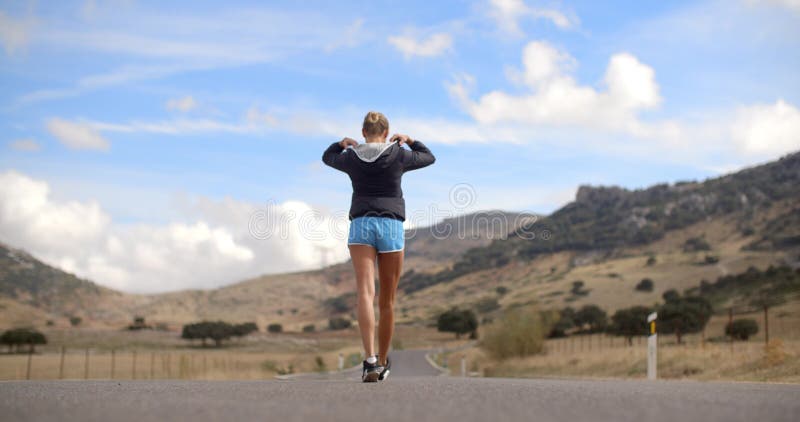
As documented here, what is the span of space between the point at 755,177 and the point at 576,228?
29.7 meters

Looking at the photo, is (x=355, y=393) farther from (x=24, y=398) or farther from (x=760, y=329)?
(x=760, y=329)

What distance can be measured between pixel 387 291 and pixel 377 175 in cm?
98

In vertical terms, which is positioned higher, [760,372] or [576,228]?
[576,228]

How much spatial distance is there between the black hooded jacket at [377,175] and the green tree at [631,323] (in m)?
48.0

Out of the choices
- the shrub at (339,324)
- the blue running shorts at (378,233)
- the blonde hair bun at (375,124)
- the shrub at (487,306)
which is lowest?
the shrub at (339,324)

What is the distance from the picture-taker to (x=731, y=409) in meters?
4.19

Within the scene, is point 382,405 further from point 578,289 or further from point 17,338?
point 578,289

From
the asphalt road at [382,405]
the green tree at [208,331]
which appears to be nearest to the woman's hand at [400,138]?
the asphalt road at [382,405]

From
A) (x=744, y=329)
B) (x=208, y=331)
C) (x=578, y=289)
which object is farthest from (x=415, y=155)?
(x=578, y=289)

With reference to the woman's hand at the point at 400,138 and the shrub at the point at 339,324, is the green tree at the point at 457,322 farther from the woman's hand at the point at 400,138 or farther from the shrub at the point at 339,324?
the woman's hand at the point at 400,138

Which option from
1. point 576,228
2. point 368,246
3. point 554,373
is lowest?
point 554,373

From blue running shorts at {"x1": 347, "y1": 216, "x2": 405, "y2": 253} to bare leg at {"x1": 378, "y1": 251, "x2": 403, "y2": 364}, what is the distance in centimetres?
9

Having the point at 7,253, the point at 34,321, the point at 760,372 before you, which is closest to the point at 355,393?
the point at 760,372

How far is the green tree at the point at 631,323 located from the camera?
54.7m
